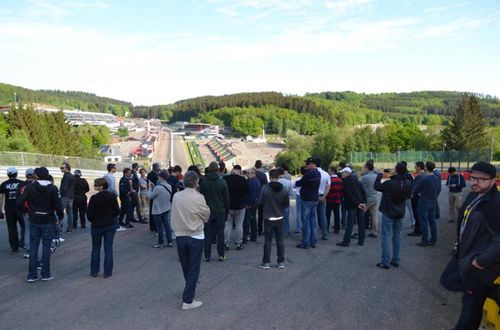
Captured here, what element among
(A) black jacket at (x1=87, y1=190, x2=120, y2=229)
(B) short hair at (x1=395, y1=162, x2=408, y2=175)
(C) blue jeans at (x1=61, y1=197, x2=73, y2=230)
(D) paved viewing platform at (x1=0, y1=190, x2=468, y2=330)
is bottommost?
(D) paved viewing platform at (x1=0, y1=190, x2=468, y2=330)

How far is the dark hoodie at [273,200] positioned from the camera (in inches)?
310

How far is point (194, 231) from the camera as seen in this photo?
6.09 meters

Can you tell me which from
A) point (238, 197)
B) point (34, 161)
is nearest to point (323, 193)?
point (238, 197)

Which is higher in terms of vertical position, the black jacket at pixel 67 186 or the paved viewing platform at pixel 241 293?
the black jacket at pixel 67 186

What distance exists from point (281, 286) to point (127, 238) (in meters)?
5.47

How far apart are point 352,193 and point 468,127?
2892 inches

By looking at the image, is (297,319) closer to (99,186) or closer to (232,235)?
(99,186)

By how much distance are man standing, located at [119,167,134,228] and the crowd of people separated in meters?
0.03

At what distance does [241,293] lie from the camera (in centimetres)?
663

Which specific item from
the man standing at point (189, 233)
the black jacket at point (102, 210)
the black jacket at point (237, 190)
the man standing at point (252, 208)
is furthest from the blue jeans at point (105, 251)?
the man standing at point (252, 208)

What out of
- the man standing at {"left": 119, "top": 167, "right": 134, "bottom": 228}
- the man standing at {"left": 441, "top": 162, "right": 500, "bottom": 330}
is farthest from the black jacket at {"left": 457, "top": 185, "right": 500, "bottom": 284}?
the man standing at {"left": 119, "top": 167, "right": 134, "bottom": 228}

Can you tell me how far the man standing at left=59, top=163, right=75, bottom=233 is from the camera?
11.5m

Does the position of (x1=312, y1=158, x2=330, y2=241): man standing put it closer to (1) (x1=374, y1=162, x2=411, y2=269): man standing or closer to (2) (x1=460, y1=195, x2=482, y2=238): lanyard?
(1) (x1=374, y1=162, x2=411, y2=269): man standing

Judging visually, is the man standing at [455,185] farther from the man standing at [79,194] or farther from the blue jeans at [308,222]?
the man standing at [79,194]
